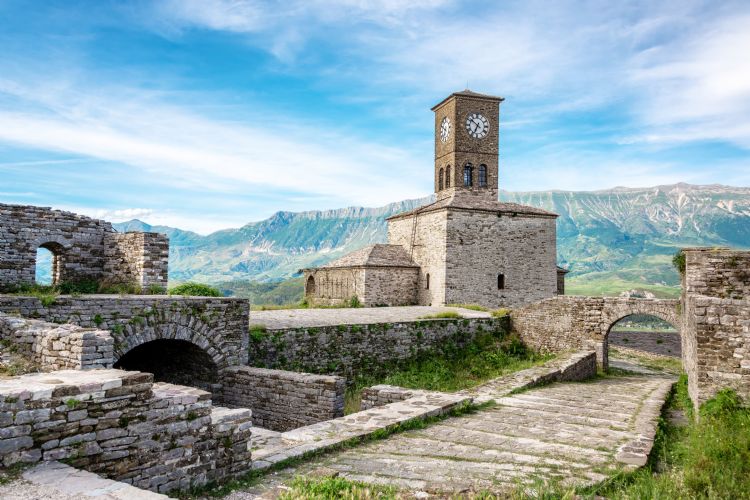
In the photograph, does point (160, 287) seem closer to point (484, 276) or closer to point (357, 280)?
point (357, 280)

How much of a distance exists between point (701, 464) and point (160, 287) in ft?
39.5

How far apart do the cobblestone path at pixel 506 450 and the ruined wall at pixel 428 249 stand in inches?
798

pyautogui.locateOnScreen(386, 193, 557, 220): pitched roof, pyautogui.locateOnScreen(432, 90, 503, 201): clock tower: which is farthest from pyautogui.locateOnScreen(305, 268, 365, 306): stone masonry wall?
pyautogui.locateOnScreen(432, 90, 503, 201): clock tower

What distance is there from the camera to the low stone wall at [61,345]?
8445 millimetres

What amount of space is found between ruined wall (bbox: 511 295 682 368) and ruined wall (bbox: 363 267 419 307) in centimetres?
1026

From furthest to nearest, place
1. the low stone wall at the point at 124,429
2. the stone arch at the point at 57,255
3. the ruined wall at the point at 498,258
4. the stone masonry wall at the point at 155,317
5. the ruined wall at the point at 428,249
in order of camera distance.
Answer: the ruined wall at the point at 498,258
the ruined wall at the point at 428,249
the stone arch at the point at 57,255
the stone masonry wall at the point at 155,317
the low stone wall at the point at 124,429

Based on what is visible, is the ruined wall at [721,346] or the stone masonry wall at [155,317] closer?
the ruined wall at [721,346]

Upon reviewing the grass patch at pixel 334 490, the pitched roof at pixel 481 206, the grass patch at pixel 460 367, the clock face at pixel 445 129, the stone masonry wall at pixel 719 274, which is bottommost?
the grass patch at pixel 460 367

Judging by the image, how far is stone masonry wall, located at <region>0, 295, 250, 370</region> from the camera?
34.7 ft

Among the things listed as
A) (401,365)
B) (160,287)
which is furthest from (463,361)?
(160,287)

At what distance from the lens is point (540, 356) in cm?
2056

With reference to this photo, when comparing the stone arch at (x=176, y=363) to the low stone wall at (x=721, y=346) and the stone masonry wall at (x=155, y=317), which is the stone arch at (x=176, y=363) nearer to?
A: the stone masonry wall at (x=155, y=317)

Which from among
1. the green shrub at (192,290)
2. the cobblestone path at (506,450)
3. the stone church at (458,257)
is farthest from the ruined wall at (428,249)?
the cobblestone path at (506,450)

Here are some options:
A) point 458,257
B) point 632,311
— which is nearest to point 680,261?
point 632,311
